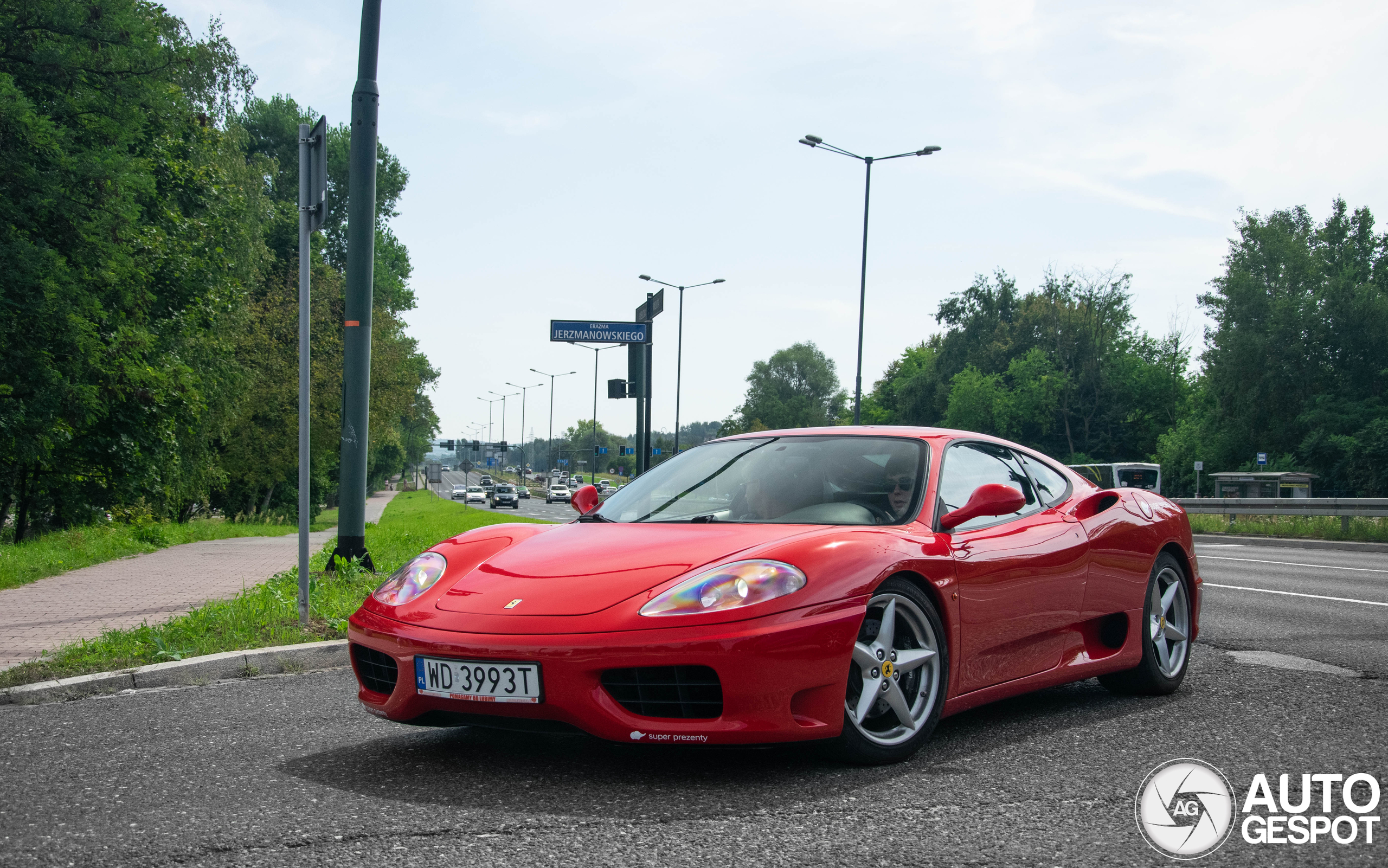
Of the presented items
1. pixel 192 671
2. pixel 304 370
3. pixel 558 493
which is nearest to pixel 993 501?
pixel 192 671

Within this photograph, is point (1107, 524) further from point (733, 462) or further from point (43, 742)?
point (43, 742)

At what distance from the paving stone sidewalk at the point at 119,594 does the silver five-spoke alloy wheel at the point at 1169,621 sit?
5360 millimetres

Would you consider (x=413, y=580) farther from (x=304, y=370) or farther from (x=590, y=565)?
(x=304, y=370)

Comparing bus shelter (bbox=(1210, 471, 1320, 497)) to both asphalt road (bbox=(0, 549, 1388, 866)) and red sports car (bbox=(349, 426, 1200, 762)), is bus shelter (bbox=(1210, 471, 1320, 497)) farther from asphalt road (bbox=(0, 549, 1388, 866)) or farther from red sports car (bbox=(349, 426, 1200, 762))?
asphalt road (bbox=(0, 549, 1388, 866))

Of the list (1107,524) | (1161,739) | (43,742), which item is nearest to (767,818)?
(1161,739)

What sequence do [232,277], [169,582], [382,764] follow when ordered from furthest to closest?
[232,277]
[169,582]
[382,764]

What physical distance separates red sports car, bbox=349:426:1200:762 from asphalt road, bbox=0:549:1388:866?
20cm

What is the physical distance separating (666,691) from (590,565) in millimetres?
587

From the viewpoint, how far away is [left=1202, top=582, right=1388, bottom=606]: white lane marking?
31.5ft

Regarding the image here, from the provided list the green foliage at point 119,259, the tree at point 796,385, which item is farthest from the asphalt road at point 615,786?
the tree at point 796,385

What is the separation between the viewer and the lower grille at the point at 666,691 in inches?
135

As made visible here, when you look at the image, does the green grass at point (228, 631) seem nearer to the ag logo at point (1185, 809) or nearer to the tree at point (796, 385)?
the ag logo at point (1185, 809)

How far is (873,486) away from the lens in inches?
176

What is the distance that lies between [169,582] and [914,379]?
241 ft
